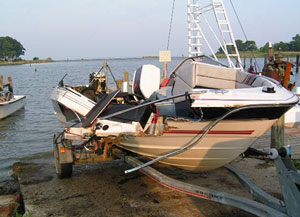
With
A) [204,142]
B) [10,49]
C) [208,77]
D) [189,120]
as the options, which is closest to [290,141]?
[208,77]

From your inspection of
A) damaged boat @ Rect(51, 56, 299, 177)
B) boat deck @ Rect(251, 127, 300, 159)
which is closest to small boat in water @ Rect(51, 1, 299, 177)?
damaged boat @ Rect(51, 56, 299, 177)

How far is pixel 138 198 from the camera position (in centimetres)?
465

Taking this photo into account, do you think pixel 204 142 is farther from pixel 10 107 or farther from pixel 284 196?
pixel 10 107

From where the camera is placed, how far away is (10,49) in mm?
131500

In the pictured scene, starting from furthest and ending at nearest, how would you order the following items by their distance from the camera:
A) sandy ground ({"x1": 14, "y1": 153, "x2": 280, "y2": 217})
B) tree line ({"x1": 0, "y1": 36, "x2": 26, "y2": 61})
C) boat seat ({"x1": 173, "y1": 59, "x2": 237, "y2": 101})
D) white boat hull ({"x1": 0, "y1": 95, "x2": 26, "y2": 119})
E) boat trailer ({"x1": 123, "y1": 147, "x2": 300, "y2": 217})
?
tree line ({"x1": 0, "y1": 36, "x2": 26, "y2": 61}), white boat hull ({"x1": 0, "y1": 95, "x2": 26, "y2": 119}), boat seat ({"x1": 173, "y1": 59, "x2": 237, "y2": 101}), sandy ground ({"x1": 14, "y1": 153, "x2": 280, "y2": 217}), boat trailer ({"x1": 123, "y1": 147, "x2": 300, "y2": 217})

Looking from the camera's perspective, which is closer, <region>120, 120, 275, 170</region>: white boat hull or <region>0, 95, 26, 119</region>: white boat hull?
<region>120, 120, 275, 170</region>: white boat hull

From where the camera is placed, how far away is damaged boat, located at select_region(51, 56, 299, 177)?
366 cm

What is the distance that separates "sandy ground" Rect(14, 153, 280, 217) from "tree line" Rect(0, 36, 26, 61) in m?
137

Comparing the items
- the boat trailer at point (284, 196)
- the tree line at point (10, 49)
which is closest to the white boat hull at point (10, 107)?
the boat trailer at point (284, 196)

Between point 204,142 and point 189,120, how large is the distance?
431mm

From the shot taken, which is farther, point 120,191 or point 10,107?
point 10,107

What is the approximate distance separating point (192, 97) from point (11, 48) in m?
143

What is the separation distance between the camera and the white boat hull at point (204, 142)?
3.99 m

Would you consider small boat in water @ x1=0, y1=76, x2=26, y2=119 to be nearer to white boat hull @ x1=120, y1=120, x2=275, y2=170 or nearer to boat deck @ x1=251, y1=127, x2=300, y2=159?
boat deck @ x1=251, y1=127, x2=300, y2=159
